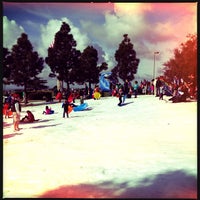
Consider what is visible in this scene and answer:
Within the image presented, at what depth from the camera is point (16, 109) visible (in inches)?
341

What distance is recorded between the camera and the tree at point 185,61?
7.90 m

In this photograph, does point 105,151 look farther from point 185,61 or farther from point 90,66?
point 185,61

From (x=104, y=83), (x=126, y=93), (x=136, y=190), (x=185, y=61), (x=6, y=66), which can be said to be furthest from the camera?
(x=126, y=93)

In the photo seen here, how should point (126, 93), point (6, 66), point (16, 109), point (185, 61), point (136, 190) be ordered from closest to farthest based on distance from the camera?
point (136, 190) < point (185, 61) < point (16, 109) < point (6, 66) < point (126, 93)

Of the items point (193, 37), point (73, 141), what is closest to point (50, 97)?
point (73, 141)

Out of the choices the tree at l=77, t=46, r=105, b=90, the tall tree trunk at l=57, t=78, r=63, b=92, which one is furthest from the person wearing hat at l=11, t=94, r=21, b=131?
the tree at l=77, t=46, r=105, b=90

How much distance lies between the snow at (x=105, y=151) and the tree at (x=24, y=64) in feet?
2.33

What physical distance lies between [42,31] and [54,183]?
363 centimetres

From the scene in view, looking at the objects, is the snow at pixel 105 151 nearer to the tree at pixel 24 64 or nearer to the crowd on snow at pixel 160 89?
the crowd on snow at pixel 160 89

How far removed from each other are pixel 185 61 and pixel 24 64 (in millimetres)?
4040

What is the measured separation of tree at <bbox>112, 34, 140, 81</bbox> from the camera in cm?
848

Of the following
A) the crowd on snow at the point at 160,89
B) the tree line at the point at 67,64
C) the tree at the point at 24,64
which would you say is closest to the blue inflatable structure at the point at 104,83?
the tree line at the point at 67,64

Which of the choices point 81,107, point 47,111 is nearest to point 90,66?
point 81,107

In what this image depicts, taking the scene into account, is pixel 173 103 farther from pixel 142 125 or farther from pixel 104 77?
pixel 104 77
